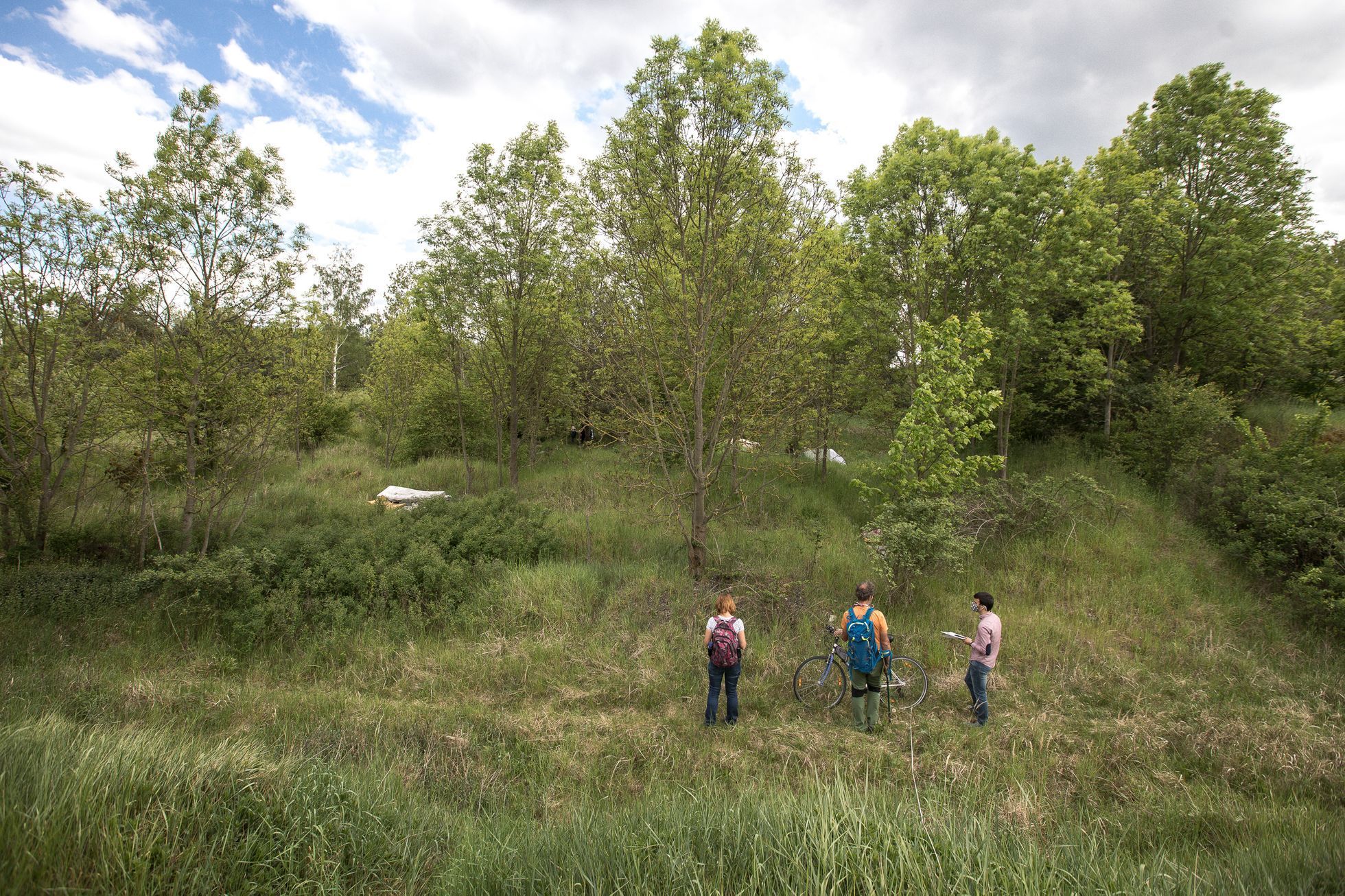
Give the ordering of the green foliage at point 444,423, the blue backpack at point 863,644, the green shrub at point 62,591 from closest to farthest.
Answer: the blue backpack at point 863,644
the green shrub at point 62,591
the green foliage at point 444,423

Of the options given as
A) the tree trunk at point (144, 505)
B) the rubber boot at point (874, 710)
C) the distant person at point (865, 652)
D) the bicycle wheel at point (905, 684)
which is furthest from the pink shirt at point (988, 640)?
the tree trunk at point (144, 505)

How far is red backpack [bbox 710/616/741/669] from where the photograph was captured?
21.0 ft

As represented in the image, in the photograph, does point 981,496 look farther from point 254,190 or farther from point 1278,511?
point 254,190

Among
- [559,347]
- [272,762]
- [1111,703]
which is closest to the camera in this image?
[272,762]

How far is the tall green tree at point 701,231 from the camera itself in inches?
366

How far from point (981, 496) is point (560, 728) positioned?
9694 millimetres

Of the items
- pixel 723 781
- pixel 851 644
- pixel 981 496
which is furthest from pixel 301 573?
pixel 981 496

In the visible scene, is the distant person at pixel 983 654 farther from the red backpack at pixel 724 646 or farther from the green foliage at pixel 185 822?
the green foliage at pixel 185 822

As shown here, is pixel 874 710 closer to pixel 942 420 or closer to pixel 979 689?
pixel 979 689

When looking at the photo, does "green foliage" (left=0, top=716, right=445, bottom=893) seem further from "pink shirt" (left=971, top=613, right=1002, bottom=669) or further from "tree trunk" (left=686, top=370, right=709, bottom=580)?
"tree trunk" (left=686, top=370, right=709, bottom=580)

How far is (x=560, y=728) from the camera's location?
6.43 metres

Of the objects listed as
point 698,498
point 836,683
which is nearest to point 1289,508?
point 836,683

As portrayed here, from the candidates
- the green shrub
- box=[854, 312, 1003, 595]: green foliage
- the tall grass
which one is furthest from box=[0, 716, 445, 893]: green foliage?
box=[854, 312, 1003, 595]: green foliage

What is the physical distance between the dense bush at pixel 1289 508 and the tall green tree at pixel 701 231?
8.69m
